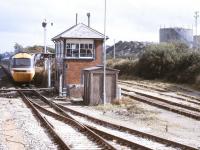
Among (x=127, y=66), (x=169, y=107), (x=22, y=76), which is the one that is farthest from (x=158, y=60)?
(x=169, y=107)

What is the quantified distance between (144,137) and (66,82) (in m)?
21.8

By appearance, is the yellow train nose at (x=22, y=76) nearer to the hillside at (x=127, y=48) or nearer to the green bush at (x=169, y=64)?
the green bush at (x=169, y=64)

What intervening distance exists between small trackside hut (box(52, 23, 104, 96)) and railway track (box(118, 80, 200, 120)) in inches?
139

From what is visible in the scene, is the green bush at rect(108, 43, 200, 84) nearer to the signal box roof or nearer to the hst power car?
the signal box roof

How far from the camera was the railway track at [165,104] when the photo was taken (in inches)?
1010

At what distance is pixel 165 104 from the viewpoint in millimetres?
30578

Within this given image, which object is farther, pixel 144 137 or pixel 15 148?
→ pixel 144 137

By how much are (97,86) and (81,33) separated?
8.08m

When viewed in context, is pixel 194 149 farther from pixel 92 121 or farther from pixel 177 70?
pixel 177 70

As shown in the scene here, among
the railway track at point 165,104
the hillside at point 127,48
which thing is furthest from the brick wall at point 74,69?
the hillside at point 127,48

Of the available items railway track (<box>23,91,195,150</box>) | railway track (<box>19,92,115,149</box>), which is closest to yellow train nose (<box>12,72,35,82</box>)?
railway track (<box>19,92,115,149</box>)

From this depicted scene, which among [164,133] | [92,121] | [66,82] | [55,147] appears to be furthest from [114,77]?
[55,147]

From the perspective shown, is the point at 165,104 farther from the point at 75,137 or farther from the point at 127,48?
the point at 127,48

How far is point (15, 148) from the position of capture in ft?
49.2
